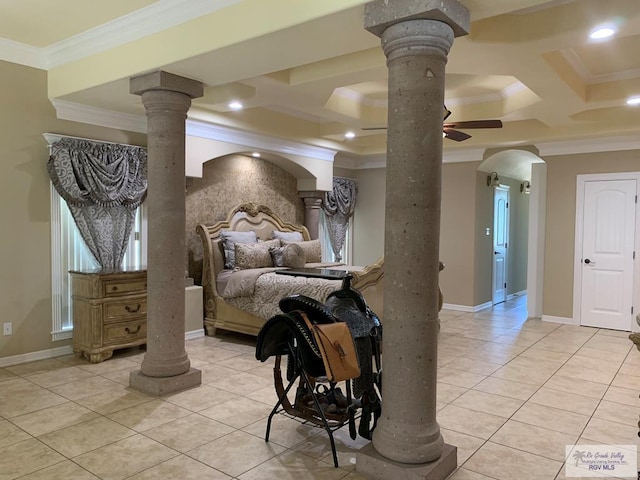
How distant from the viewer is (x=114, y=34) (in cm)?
400

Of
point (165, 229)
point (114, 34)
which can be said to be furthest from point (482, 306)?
point (114, 34)

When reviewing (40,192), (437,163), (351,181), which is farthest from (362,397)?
(351,181)

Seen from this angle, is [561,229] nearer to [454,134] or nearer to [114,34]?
[454,134]

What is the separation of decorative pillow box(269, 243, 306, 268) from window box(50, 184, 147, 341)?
214 cm

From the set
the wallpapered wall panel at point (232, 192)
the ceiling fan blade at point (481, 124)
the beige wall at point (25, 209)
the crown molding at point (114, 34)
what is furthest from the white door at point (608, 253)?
the beige wall at point (25, 209)

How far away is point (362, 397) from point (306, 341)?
537 mm

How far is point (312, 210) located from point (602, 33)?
206 inches

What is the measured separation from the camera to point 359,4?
2.58 metres

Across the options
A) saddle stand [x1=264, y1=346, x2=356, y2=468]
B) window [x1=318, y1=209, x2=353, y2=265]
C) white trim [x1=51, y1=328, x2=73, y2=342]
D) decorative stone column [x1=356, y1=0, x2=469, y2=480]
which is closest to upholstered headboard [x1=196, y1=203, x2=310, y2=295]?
window [x1=318, y1=209, x2=353, y2=265]

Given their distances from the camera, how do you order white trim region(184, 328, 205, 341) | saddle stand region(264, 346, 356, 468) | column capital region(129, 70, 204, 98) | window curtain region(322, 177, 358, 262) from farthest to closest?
1. window curtain region(322, 177, 358, 262)
2. white trim region(184, 328, 205, 341)
3. column capital region(129, 70, 204, 98)
4. saddle stand region(264, 346, 356, 468)

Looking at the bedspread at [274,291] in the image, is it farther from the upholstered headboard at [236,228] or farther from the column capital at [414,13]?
the column capital at [414,13]

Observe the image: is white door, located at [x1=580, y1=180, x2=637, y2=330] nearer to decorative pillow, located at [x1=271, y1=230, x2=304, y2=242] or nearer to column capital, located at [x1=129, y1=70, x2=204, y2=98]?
decorative pillow, located at [x1=271, y1=230, x2=304, y2=242]

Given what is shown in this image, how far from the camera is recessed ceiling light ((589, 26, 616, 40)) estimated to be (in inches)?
121

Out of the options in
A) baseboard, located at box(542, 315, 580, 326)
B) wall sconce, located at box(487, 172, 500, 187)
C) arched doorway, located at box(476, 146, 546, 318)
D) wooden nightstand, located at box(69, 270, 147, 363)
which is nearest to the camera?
wooden nightstand, located at box(69, 270, 147, 363)
